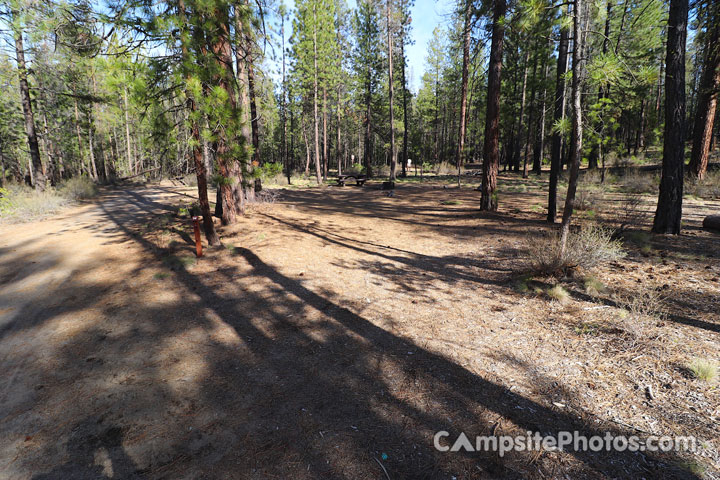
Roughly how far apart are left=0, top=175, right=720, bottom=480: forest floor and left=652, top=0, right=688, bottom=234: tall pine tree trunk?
0.58m

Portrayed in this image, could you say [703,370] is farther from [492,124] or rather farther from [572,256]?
[492,124]

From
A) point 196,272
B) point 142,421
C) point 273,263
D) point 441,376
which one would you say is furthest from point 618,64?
point 196,272

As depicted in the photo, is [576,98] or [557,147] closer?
[576,98]

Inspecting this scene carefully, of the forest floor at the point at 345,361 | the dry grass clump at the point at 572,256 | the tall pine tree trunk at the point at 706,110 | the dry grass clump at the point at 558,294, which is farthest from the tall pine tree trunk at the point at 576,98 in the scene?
the tall pine tree trunk at the point at 706,110

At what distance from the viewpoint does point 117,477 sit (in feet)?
7.76

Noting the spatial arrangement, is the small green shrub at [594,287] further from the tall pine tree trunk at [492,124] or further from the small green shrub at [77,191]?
the small green shrub at [77,191]

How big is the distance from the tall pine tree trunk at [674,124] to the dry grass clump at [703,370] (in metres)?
5.28

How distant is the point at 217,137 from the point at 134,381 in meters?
4.78

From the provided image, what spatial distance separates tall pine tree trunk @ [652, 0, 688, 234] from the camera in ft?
21.6

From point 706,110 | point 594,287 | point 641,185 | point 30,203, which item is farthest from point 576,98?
point 30,203

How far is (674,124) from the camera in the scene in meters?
6.76

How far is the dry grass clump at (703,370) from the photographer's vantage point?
299cm

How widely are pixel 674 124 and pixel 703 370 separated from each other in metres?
6.27

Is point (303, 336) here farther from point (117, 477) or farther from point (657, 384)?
point (657, 384)
